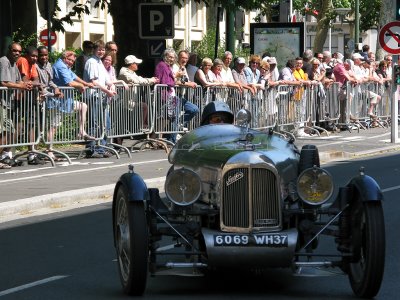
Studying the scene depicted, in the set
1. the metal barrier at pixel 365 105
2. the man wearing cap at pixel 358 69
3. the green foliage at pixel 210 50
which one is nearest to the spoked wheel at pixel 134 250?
the metal barrier at pixel 365 105

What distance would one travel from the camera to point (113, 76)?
74.2ft

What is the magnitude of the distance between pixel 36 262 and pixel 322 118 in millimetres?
19542

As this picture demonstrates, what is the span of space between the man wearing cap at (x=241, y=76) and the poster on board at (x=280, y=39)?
705 centimetres

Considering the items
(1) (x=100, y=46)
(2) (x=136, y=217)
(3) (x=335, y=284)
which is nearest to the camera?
(2) (x=136, y=217)

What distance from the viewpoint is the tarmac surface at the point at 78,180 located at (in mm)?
15117

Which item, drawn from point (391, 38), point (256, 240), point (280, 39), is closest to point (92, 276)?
point (256, 240)

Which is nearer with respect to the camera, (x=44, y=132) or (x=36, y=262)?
(x=36, y=262)

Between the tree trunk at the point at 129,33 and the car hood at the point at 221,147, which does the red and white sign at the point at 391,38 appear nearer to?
the tree trunk at the point at 129,33

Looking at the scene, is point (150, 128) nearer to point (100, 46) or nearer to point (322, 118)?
point (100, 46)

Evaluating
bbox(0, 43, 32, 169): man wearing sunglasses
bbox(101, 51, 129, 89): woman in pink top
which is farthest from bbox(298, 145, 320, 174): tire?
bbox(101, 51, 129, 89): woman in pink top

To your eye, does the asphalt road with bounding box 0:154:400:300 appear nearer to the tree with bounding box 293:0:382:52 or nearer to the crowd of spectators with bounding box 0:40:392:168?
the crowd of spectators with bounding box 0:40:392:168

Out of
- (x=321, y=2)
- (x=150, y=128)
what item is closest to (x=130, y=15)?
(x=150, y=128)

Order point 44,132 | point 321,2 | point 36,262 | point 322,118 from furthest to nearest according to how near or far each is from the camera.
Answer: point 321,2 < point 322,118 < point 44,132 < point 36,262

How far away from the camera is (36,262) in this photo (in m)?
10.9
